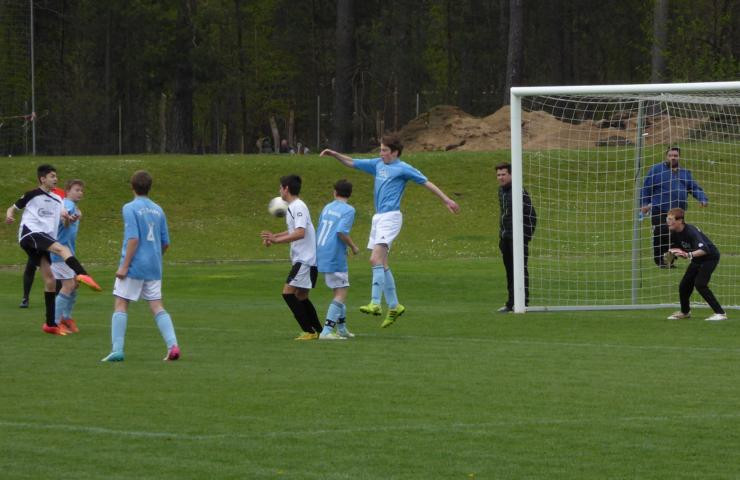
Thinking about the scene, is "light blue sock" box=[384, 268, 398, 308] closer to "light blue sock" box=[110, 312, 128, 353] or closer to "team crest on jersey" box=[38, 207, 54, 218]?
"light blue sock" box=[110, 312, 128, 353]

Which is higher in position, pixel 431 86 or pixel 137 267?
pixel 431 86

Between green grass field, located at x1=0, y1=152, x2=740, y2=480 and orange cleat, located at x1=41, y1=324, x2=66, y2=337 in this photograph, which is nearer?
green grass field, located at x1=0, y1=152, x2=740, y2=480

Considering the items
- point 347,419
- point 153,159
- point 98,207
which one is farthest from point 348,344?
point 153,159

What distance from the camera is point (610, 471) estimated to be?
758 cm

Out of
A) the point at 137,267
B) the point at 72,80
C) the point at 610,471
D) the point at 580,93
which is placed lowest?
the point at 610,471

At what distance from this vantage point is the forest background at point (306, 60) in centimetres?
4706

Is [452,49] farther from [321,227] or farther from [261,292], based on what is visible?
[321,227]

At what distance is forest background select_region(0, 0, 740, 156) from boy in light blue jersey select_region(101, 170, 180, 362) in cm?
3177

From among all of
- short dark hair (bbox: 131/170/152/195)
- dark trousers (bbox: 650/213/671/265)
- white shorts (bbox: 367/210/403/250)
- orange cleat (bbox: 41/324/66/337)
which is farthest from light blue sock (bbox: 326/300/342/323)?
dark trousers (bbox: 650/213/671/265)

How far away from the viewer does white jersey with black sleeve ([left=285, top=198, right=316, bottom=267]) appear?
13.8 metres

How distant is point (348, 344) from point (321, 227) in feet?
4.51

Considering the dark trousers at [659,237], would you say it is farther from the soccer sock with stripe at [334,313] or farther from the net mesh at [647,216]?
the soccer sock with stripe at [334,313]

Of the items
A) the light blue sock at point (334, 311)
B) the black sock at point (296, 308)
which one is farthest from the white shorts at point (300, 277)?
the light blue sock at point (334, 311)

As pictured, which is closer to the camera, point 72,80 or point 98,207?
point 98,207
